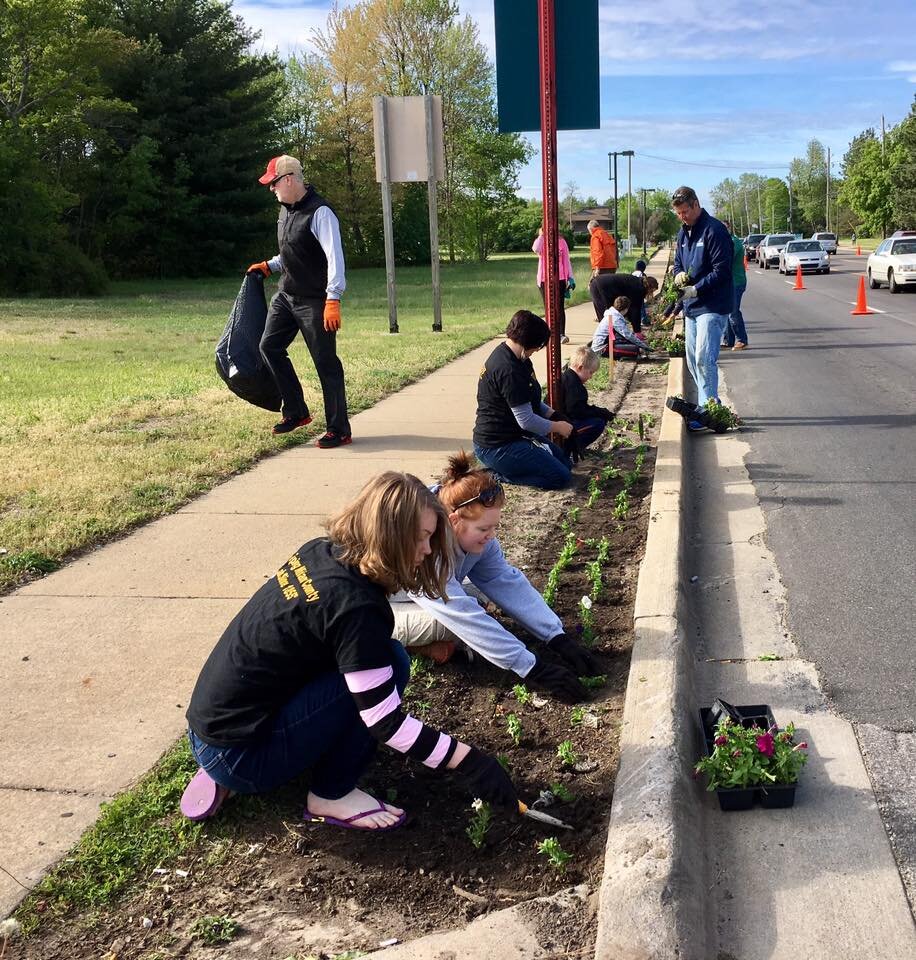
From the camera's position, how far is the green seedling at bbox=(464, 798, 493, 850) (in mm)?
2867

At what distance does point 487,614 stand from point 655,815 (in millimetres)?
1389

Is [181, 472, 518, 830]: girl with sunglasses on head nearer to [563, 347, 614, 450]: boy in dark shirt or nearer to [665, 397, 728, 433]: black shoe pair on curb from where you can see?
[563, 347, 614, 450]: boy in dark shirt

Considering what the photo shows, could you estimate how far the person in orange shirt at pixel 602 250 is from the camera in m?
15.8

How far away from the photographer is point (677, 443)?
7.68 metres

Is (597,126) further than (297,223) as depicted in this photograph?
No

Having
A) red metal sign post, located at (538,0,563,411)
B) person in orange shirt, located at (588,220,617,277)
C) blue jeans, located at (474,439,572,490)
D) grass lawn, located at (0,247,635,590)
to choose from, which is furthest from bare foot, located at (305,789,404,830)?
person in orange shirt, located at (588,220,617,277)

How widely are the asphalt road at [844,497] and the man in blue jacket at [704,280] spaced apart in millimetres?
842

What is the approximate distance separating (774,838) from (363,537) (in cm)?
154

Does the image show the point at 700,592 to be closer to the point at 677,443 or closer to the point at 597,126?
the point at 677,443

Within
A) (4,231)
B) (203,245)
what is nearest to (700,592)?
(4,231)

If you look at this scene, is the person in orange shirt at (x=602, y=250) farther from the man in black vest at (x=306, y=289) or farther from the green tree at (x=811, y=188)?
the green tree at (x=811, y=188)

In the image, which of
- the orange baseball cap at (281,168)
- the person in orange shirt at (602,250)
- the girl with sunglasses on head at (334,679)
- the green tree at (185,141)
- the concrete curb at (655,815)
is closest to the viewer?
the concrete curb at (655,815)

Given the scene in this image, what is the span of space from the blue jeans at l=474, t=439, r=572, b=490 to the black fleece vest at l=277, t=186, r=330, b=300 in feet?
7.04

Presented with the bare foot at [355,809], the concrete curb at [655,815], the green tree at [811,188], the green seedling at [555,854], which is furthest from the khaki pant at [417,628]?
the green tree at [811,188]
